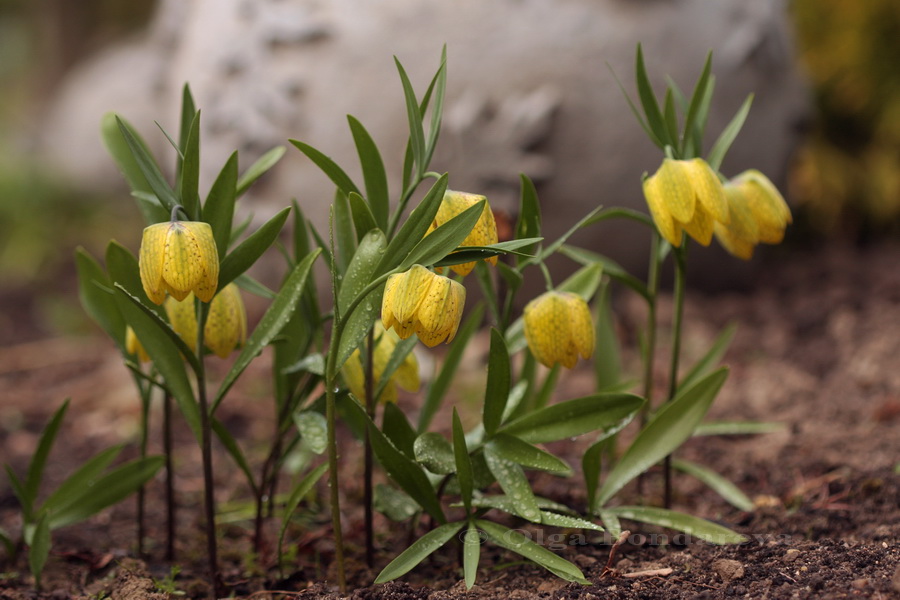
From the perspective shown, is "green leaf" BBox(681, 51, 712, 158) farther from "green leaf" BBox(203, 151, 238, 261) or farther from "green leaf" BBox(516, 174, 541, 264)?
"green leaf" BBox(203, 151, 238, 261)

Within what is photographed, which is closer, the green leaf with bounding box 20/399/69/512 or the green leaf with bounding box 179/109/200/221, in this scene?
the green leaf with bounding box 179/109/200/221

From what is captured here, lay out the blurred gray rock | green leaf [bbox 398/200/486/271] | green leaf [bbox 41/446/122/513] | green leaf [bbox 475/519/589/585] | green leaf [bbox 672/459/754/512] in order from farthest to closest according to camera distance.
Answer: the blurred gray rock → green leaf [bbox 672/459/754/512] → green leaf [bbox 41/446/122/513] → green leaf [bbox 475/519/589/585] → green leaf [bbox 398/200/486/271]

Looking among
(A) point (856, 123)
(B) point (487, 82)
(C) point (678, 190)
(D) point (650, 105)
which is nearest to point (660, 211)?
(C) point (678, 190)

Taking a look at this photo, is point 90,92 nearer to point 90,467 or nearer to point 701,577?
point 90,467

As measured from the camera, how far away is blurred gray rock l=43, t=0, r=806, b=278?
2205 millimetres

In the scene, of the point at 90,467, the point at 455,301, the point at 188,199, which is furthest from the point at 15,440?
the point at 455,301

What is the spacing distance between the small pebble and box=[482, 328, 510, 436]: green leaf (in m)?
0.29

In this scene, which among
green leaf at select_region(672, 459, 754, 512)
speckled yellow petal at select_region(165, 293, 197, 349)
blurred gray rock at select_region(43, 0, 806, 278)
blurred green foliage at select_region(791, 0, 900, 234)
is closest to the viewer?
speckled yellow petal at select_region(165, 293, 197, 349)

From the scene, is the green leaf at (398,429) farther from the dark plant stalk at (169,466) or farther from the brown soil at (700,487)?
the dark plant stalk at (169,466)

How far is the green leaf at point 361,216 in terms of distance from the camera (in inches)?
37.9

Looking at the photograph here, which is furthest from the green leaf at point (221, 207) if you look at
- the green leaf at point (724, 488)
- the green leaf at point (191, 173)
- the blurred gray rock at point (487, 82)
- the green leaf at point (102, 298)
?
the blurred gray rock at point (487, 82)

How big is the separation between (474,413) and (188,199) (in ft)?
3.47

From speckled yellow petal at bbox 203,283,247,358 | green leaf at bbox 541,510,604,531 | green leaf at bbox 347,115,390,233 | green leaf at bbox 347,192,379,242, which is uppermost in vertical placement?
green leaf at bbox 347,115,390,233

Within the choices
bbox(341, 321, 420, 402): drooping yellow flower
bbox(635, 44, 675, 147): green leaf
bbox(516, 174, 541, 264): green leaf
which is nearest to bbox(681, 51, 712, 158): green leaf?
bbox(635, 44, 675, 147): green leaf
